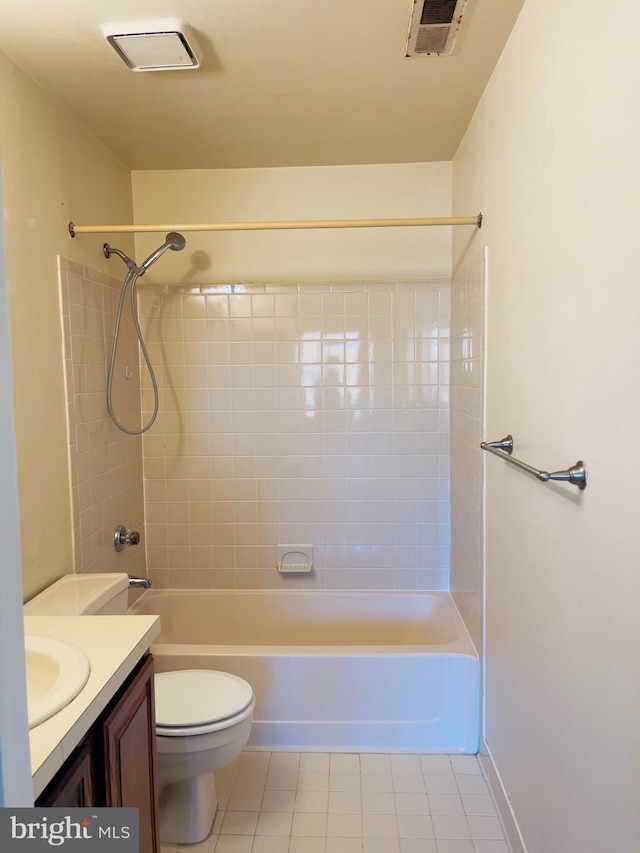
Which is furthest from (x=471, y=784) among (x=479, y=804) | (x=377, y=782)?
(x=377, y=782)

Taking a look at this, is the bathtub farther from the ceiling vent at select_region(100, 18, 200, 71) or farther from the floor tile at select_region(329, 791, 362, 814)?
the ceiling vent at select_region(100, 18, 200, 71)

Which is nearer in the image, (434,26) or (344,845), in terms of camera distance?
(434,26)

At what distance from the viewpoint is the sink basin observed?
94 centimetres

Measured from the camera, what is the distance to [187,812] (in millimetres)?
1597

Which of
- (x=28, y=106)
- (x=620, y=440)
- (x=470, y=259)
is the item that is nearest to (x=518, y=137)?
(x=470, y=259)

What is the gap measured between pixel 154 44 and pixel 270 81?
397 millimetres

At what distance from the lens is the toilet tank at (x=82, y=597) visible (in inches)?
60.4

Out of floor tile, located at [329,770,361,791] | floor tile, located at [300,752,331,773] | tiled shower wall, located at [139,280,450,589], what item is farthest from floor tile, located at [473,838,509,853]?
tiled shower wall, located at [139,280,450,589]

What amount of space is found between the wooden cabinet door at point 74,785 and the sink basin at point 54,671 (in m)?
0.10

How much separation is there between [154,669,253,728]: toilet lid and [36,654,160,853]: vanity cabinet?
0.84ft

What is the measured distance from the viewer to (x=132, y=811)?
2.87 feet

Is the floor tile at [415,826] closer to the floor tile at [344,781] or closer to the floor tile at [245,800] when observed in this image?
the floor tile at [344,781]

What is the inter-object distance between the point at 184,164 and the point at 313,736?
2520 millimetres

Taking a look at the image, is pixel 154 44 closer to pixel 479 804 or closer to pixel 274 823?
pixel 274 823
